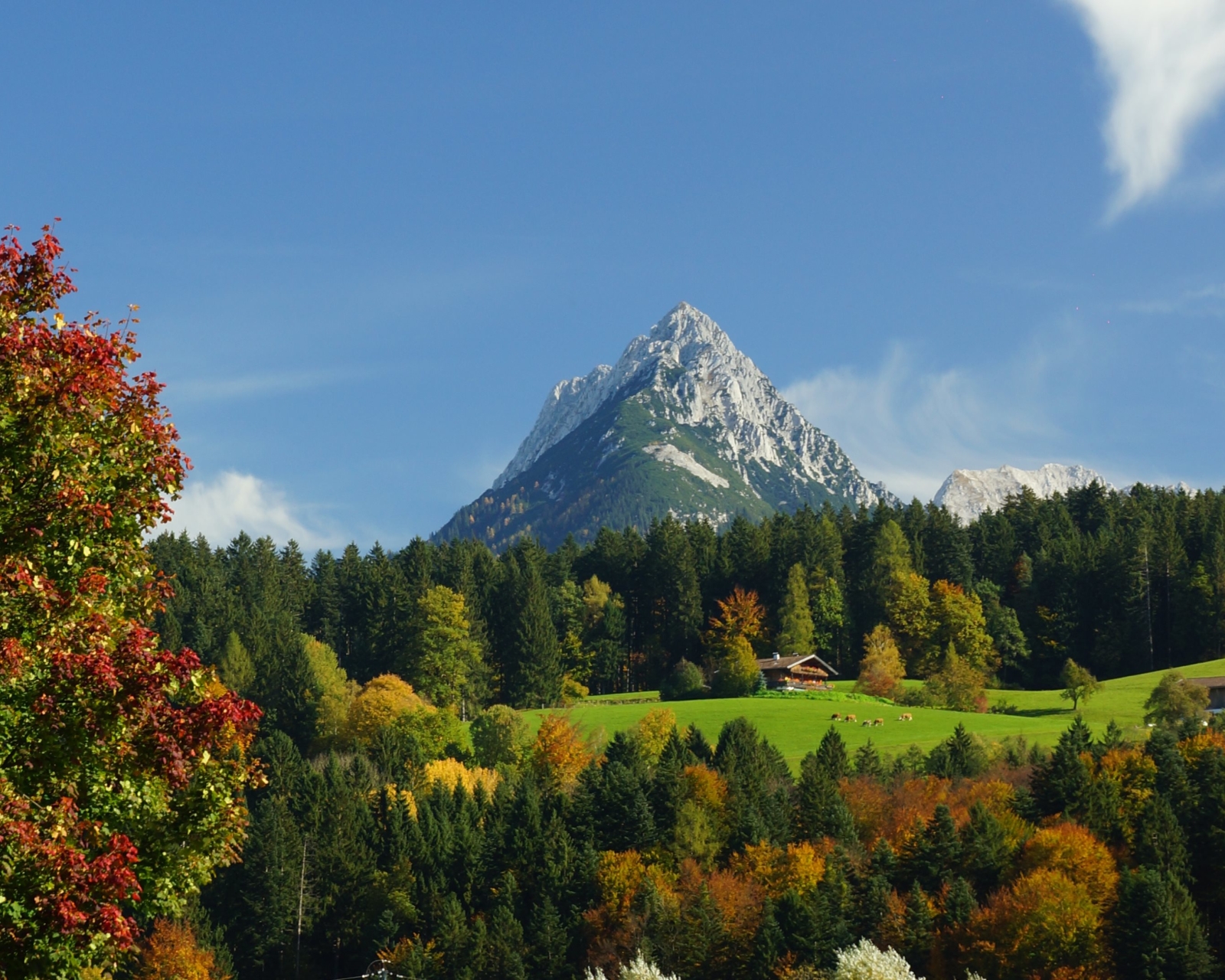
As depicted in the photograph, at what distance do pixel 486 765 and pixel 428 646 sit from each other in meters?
30.0

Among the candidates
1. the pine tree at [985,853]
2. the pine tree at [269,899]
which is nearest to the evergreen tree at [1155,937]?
the pine tree at [985,853]

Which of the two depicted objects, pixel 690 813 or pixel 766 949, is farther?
pixel 690 813

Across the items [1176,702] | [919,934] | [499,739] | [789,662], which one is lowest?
[919,934]

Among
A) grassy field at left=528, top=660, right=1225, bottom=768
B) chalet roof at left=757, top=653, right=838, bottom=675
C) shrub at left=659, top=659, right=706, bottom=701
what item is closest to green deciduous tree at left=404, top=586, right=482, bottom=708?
grassy field at left=528, top=660, right=1225, bottom=768

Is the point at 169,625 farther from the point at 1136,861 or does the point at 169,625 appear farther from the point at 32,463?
the point at 32,463

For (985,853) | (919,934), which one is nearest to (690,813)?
(919,934)

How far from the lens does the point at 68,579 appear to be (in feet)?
47.6

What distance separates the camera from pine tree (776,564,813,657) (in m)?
159

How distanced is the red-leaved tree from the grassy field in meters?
93.3

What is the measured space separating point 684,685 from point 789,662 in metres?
11.9

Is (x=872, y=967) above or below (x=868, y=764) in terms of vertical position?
below

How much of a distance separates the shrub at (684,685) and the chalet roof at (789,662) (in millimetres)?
6943

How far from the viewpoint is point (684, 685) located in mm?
147875

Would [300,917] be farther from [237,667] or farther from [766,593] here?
[766,593]
